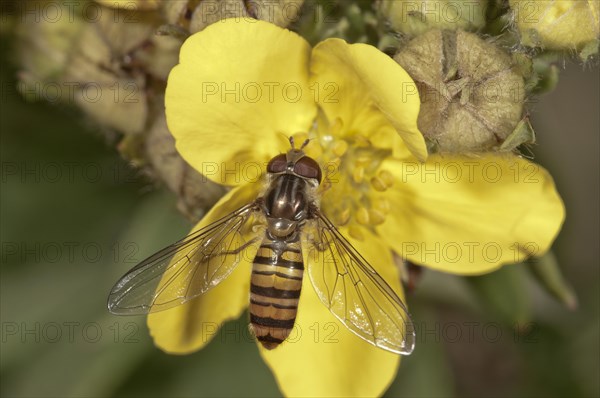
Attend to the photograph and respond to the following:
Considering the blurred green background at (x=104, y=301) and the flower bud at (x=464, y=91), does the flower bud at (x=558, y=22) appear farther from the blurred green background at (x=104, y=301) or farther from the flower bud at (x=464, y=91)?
the blurred green background at (x=104, y=301)

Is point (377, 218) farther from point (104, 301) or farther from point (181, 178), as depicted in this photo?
point (104, 301)

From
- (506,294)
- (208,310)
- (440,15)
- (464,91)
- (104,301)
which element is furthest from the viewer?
(104,301)

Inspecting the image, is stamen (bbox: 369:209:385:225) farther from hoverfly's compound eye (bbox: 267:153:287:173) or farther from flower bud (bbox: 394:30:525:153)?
flower bud (bbox: 394:30:525:153)

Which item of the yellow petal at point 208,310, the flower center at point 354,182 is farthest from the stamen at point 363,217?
the yellow petal at point 208,310

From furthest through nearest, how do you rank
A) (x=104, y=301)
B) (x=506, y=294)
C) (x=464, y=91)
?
(x=104, y=301) → (x=506, y=294) → (x=464, y=91)

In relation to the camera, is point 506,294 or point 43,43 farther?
point 506,294

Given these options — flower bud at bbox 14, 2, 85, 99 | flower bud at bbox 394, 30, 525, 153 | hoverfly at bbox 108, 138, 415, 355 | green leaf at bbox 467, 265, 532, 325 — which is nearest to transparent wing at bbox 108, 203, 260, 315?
hoverfly at bbox 108, 138, 415, 355

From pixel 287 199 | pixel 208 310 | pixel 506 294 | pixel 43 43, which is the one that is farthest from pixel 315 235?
pixel 43 43
